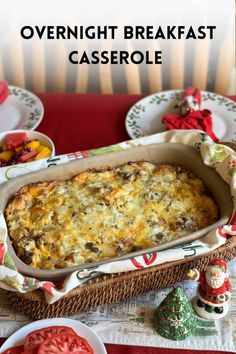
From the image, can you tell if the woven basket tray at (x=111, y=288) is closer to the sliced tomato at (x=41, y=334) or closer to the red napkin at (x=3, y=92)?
the sliced tomato at (x=41, y=334)

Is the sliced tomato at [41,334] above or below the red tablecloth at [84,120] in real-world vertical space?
below

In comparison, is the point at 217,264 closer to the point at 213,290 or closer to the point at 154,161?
the point at 213,290

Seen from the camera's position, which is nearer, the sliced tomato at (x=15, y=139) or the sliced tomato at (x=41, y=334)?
the sliced tomato at (x=41, y=334)

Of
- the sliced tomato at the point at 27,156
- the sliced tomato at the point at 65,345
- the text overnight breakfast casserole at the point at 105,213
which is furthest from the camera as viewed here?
the sliced tomato at the point at 27,156

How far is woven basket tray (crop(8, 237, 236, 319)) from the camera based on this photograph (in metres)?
1.02

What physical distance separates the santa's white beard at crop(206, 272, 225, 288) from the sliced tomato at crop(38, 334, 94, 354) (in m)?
0.26

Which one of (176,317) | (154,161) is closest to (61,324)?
(176,317)

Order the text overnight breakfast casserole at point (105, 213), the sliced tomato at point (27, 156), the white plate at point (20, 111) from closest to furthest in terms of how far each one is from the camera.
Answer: the text overnight breakfast casserole at point (105, 213) → the sliced tomato at point (27, 156) → the white plate at point (20, 111)

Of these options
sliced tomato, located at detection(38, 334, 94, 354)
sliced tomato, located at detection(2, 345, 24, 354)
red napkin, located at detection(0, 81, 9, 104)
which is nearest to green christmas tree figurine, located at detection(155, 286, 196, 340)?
sliced tomato, located at detection(38, 334, 94, 354)

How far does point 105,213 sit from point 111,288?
0.20m

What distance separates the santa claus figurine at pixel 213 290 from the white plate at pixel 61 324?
21 cm

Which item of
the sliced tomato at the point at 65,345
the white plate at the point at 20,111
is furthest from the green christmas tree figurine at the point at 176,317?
the white plate at the point at 20,111

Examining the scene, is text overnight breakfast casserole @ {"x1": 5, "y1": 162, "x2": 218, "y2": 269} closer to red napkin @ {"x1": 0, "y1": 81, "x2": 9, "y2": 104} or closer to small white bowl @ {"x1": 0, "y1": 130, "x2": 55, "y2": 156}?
small white bowl @ {"x1": 0, "y1": 130, "x2": 55, "y2": 156}

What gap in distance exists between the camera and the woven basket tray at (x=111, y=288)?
3.36 feet
